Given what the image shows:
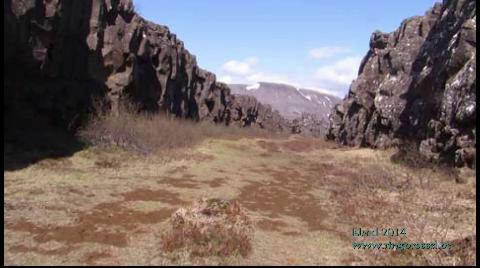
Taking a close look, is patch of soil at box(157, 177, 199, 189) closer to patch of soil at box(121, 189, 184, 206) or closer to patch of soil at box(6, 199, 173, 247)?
patch of soil at box(121, 189, 184, 206)

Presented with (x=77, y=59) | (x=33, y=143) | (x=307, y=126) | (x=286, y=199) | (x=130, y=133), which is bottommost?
(x=307, y=126)

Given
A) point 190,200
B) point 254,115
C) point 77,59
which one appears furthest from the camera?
point 254,115

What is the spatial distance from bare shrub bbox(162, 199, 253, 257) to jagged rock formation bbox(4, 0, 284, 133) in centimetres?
1122

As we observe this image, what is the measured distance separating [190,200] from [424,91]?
734 inches

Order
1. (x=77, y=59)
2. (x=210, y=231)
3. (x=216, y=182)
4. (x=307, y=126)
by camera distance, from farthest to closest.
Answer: (x=307, y=126)
(x=77, y=59)
(x=216, y=182)
(x=210, y=231)

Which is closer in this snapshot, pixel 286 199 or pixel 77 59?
pixel 286 199

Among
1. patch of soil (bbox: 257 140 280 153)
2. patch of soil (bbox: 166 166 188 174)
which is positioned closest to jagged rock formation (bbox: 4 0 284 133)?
patch of soil (bbox: 166 166 188 174)

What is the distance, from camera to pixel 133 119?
27.5 metres

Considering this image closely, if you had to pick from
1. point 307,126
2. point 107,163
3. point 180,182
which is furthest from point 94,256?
point 307,126

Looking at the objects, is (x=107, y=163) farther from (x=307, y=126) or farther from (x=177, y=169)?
(x=307, y=126)

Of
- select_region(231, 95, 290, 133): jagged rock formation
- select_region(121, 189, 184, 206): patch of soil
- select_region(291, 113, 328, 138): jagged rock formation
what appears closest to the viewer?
select_region(121, 189, 184, 206): patch of soil

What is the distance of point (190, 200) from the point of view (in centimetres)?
1280

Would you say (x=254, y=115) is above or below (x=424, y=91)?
below

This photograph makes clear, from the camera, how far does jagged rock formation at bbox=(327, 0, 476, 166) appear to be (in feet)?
60.7
